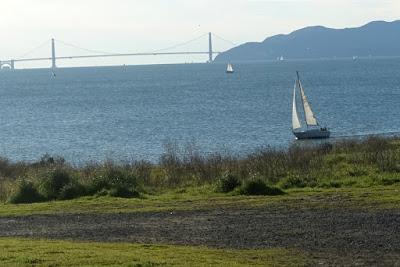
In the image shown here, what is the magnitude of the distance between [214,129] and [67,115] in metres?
31.1

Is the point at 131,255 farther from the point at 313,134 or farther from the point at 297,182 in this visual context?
the point at 313,134

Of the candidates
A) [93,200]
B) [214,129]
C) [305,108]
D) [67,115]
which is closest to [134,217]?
[93,200]

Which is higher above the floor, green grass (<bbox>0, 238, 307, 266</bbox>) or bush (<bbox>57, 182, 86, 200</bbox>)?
green grass (<bbox>0, 238, 307, 266</bbox>)

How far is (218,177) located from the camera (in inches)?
948

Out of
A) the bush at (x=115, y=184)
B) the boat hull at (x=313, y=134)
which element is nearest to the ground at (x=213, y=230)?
the bush at (x=115, y=184)

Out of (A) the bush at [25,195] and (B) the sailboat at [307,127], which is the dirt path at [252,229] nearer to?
(A) the bush at [25,195]

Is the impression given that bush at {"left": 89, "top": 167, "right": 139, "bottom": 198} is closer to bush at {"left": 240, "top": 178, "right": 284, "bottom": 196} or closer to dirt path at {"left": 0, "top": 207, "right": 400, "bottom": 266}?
bush at {"left": 240, "top": 178, "right": 284, "bottom": 196}

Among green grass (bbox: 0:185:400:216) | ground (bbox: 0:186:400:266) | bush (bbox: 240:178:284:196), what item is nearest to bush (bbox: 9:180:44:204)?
green grass (bbox: 0:185:400:216)

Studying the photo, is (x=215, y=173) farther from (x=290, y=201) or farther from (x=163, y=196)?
(x=290, y=201)

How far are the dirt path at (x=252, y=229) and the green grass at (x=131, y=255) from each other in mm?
647

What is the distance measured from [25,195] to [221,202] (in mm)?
5878

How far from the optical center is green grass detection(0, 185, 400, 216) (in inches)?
731

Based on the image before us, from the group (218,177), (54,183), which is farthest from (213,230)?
(218,177)

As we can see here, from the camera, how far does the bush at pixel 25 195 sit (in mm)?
22188
